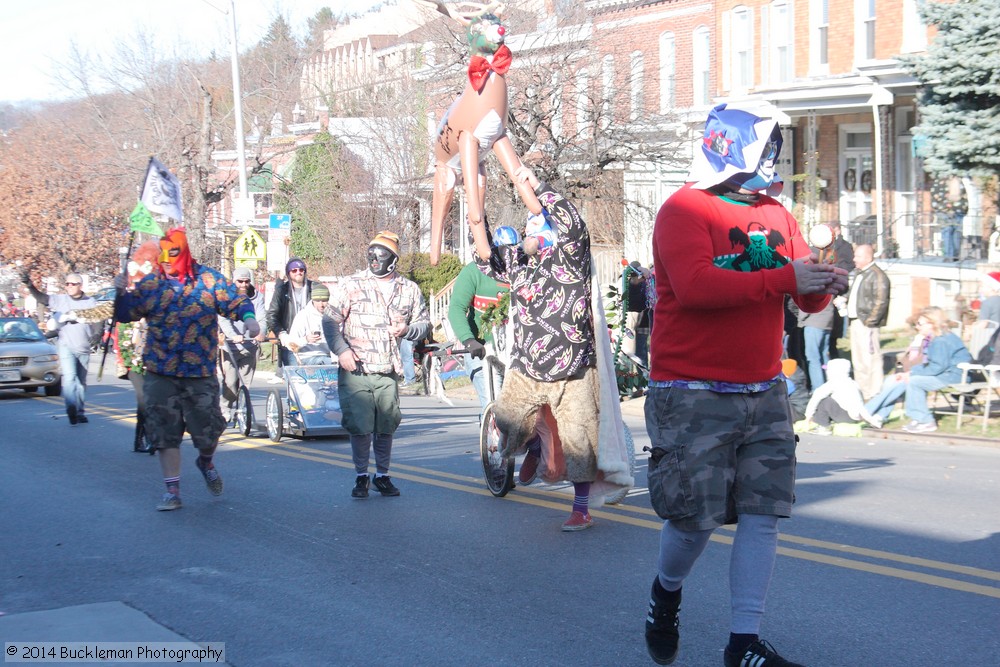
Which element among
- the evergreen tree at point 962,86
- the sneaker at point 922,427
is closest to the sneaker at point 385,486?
the sneaker at point 922,427

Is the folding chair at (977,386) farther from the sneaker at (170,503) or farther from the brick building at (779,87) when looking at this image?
the brick building at (779,87)

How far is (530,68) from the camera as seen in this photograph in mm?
27203

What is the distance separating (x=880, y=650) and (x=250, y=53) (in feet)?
147

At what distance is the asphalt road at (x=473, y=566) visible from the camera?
5.48m

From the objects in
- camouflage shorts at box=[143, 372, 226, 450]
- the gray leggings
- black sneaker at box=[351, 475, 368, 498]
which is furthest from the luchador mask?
the gray leggings

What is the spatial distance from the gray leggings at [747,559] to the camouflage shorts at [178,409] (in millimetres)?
5317

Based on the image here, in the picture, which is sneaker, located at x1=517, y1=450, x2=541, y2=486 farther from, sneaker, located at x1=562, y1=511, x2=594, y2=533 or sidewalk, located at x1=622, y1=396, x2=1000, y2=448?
sidewalk, located at x1=622, y1=396, x2=1000, y2=448

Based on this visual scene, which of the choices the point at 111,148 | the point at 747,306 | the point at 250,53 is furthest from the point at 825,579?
the point at 250,53

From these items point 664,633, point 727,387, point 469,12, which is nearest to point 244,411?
point 469,12

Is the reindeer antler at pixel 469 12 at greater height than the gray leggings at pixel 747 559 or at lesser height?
greater

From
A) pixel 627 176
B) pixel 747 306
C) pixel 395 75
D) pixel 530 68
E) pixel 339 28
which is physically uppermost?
pixel 339 28

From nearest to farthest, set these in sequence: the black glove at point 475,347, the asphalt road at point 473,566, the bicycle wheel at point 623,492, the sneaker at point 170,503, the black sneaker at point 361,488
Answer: the asphalt road at point 473,566, the bicycle wheel at point 623,492, the black glove at point 475,347, the sneaker at point 170,503, the black sneaker at point 361,488

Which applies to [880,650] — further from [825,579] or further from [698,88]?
[698,88]

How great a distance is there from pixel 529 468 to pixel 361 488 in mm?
1652
